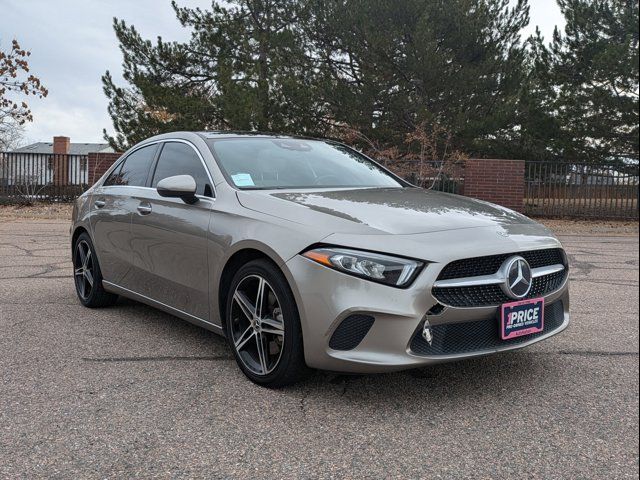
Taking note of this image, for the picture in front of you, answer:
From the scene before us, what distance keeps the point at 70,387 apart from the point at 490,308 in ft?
7.66

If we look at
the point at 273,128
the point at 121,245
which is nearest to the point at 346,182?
the point at 121,245

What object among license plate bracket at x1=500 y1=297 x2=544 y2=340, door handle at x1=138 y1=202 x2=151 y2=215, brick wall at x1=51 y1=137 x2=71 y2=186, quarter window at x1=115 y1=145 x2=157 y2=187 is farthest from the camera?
brick wall at x1=51 y1=137 x2=71 y2=186

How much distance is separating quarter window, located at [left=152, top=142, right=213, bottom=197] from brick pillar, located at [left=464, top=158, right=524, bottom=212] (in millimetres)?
13619

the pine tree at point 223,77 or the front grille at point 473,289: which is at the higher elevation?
the pine tree at point 223,77

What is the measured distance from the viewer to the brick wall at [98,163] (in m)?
19.1

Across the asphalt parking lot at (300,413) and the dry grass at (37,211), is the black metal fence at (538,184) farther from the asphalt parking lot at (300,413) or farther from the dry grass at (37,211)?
the asphalt parking lot at (300,413)

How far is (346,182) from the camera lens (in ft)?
13.9

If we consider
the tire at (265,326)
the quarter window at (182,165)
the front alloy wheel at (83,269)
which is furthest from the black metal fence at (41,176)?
the tire at (265,326)

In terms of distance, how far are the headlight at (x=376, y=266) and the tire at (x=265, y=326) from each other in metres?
0.37

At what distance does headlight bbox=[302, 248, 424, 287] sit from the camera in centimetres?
286

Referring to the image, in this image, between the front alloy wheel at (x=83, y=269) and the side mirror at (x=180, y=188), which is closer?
the side mirror at (x=180, y=188)

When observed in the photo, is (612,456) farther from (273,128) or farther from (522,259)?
(273,128)

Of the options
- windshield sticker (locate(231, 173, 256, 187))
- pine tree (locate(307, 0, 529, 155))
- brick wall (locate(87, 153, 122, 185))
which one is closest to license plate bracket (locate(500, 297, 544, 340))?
windshield sticker (locate(231, 173, 256, 187))

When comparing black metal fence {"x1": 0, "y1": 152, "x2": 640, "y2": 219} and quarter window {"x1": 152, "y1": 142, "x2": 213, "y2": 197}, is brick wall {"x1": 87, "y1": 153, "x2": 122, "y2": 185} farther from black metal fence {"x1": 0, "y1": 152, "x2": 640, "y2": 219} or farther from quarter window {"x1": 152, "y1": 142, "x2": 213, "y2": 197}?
quarter window {"x1": 152, "y1": 142, "x2": 213, "y2": 197}
